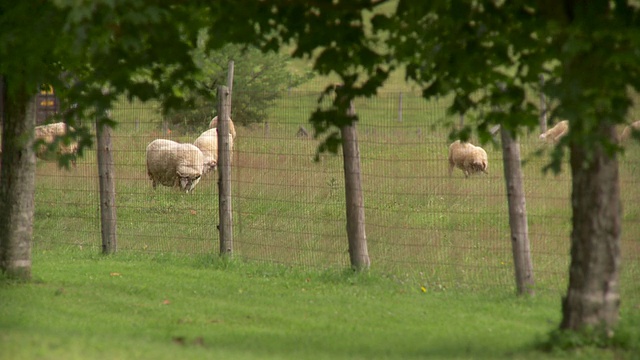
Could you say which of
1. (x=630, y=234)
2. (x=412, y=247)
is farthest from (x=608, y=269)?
(x=412, y=247)

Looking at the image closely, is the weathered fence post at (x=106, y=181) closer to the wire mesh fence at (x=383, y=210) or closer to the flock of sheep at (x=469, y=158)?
the wire mesh fence at (x=383, y=210)

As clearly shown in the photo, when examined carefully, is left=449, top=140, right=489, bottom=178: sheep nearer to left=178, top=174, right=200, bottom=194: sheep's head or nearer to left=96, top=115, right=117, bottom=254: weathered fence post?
left=178, top=174, right=200, bottom=194: sheep's head

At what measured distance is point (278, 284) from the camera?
10.3 m

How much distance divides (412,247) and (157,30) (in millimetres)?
5828

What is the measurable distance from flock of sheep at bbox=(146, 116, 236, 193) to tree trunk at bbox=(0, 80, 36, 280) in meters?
4.12

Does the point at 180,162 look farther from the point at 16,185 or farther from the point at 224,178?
the point at 16,185

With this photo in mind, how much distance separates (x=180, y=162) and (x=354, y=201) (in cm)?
462

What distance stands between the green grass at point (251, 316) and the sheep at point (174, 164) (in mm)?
2663

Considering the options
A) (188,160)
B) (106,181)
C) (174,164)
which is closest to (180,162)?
(174,164)

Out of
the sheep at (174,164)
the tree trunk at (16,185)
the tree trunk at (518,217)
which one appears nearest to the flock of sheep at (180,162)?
the sheep at (174,164)

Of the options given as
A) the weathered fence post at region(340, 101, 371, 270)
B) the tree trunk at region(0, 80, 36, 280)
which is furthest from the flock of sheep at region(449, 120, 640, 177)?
the tree trunk at region(0, 80, 36, 280)

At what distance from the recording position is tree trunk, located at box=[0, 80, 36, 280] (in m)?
9.55

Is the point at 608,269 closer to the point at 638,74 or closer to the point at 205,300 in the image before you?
the point at 638,74

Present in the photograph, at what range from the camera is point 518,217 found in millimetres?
9477
